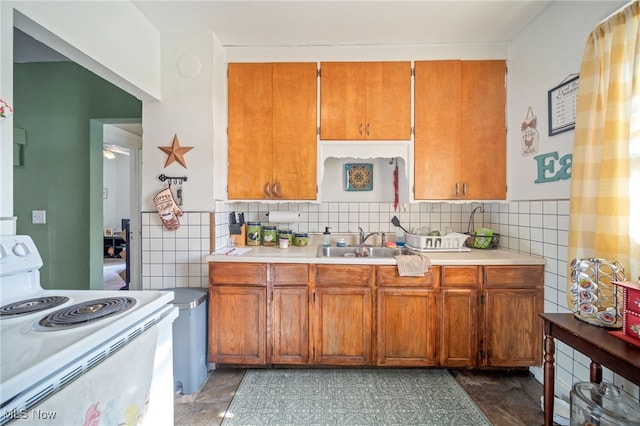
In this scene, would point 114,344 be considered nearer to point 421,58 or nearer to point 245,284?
point 245,284

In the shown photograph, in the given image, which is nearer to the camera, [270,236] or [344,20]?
[344,20]

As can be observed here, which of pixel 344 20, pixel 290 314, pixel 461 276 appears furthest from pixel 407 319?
pixel 344 20

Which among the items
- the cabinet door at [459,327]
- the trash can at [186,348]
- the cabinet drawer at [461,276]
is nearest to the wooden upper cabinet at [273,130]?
the trash can at [186,348]

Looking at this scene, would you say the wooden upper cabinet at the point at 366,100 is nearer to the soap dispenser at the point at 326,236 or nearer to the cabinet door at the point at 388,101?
the cabinet door at the point at 388,101

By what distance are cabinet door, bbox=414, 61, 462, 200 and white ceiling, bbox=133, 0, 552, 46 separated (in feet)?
0.92

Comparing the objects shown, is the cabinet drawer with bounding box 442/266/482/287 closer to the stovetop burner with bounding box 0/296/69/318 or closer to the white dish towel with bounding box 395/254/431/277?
the white dish towel with bounding box 395/254/431/277

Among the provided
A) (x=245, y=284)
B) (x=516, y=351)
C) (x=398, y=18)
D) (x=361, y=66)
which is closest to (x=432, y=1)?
(x=398, y=18)

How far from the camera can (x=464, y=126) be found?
2.31m

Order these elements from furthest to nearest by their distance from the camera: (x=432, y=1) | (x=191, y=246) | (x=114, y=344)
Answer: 1. (x=191, y=246)
2. (x=432, y=1)
3. (x=114, y=344)

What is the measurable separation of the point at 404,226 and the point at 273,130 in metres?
1.52

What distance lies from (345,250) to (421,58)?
1.77 m

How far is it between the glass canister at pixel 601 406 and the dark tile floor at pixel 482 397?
0.36 m

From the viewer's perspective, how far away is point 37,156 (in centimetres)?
273

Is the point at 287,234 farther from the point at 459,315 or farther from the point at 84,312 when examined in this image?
the point at 84,312
